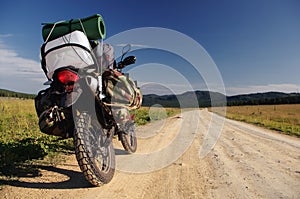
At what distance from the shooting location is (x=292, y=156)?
5.75m

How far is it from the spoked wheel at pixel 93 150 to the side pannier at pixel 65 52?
2.49 feet

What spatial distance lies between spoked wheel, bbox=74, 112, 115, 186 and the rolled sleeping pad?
4.31ft

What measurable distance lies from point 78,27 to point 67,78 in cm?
100

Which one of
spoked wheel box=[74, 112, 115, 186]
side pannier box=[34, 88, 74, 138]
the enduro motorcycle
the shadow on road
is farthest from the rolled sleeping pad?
the shadow on road

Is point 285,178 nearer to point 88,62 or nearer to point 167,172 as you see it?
point 167,172

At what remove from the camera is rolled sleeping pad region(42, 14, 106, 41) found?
3.71 m

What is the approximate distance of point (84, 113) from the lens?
344 cm

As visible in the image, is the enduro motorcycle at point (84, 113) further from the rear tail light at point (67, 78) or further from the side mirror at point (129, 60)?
the side mirror at point (129, 60)

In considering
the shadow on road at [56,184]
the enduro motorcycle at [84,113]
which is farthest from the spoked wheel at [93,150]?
the shadow on road at [56,184]

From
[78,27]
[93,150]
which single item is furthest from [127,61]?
[93,150]

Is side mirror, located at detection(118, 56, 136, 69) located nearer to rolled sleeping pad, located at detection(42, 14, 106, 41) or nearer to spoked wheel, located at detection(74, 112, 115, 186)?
rolled sleeping pad, located at detection(42, 14, 106, 41)

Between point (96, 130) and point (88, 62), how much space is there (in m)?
1.08

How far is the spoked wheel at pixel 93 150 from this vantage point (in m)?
3.11

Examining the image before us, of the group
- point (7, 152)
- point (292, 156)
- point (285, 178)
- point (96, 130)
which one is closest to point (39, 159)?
point (7, 152)
